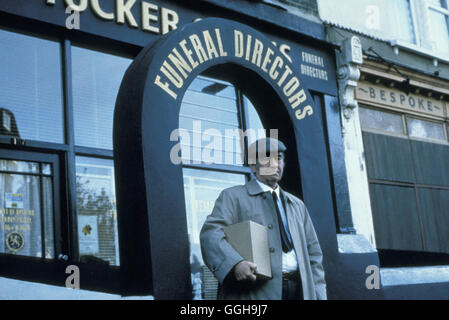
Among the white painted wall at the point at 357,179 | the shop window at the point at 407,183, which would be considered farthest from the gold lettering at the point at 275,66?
the shop window at the point at 407,183

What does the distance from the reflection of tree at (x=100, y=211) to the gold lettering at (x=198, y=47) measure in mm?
1630

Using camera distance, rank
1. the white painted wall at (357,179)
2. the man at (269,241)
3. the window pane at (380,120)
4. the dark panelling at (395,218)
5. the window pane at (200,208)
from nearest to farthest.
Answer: the man at (269,241) < the window pane at (200,208) < the white painted wall at (357,179) < the dark panelling at (395,218) < the window pane at (380,120)

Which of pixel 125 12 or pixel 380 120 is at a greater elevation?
pixel 125 12

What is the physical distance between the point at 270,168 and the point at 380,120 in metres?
4.98

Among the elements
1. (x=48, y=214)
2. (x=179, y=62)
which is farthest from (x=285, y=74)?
(x=48, y=214)

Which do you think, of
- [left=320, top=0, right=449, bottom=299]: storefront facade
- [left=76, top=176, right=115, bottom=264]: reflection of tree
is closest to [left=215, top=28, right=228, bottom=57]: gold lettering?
[left=76, top=176, right=115, bottom=264]: reflection of tree

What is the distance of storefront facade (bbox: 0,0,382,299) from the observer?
461 centimetres

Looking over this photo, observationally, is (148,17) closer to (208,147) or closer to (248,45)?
(248,45)

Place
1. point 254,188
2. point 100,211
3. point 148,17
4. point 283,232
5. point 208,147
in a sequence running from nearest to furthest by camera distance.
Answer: point 283,232 → point 254,188 → point 100,211 → point 148,17 → point 208,147

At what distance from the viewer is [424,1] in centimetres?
1020

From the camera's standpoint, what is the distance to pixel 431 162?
30.3 feet

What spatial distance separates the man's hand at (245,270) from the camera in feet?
12.3

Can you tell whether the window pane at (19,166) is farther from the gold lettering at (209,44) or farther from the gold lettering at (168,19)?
the gold lettering at (168,19)
